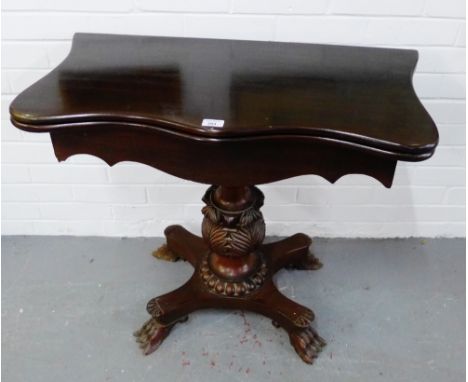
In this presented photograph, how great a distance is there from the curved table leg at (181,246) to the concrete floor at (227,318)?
36mm

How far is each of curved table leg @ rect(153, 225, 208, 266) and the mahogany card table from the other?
0.34 meters

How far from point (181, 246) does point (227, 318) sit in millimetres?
299

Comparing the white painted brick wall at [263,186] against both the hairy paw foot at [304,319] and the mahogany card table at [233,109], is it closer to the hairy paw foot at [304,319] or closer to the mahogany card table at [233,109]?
the mahogany card table at [233,109]

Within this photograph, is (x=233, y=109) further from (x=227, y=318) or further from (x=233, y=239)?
(x=227, y=318)

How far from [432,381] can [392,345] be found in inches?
5.6

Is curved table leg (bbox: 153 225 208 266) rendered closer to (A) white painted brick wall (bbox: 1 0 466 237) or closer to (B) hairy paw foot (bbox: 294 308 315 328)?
(A) white painted brick wall (bbox: 1 0 466 237)

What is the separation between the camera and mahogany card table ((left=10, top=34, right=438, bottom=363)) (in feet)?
2.84

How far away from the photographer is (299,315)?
1.32 meters

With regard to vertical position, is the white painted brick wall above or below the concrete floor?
above

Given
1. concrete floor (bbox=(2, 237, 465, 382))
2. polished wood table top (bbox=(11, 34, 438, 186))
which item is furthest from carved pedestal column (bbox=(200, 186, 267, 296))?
polished wood table top (bbox=(11, 34, 438, 186))

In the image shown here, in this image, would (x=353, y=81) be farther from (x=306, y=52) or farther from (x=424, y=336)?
(x=424, y=336)

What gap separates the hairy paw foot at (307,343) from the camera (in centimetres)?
131

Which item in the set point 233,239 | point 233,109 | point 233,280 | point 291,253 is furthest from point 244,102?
point 291,253

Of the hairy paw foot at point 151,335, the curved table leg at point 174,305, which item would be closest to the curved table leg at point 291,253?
the curved table leg at point 174,305
